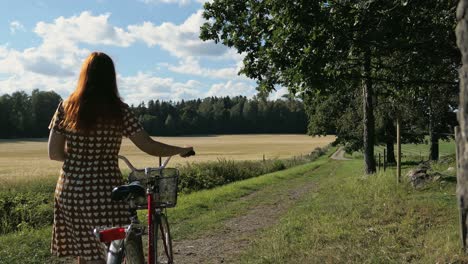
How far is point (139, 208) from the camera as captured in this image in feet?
11.2

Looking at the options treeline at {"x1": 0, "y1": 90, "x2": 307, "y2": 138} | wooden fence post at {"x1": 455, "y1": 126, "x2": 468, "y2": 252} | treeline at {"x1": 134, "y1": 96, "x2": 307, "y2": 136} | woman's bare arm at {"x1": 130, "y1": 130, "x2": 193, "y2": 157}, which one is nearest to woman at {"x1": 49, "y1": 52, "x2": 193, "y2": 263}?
woman's bare arm at {"x1": 130, "y1": 130, "x2": 193, "y2": 157}

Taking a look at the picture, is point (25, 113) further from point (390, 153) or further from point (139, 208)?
point (139, 208)

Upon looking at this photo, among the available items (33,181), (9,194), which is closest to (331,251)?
(9,194)

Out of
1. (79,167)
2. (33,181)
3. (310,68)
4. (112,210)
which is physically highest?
(310,68)

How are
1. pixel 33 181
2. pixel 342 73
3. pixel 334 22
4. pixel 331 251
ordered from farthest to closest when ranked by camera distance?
pixel 33 181 < pixel 342 73 < pixel 334 22 < pixel 331 251

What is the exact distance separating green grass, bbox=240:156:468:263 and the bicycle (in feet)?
9.49

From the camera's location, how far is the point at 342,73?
8.80m

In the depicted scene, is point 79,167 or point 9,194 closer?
point 79,167

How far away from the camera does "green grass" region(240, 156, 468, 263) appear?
5743mm

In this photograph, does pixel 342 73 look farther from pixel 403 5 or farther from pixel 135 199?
pixel 135 199

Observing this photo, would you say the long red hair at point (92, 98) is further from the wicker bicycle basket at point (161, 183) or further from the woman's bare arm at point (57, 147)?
the wicker bicycle basket at point (161, 183)

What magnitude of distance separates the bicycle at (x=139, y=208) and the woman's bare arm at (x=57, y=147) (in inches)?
19.7

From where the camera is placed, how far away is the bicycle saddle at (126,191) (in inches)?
123

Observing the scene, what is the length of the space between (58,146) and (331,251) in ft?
13.1
